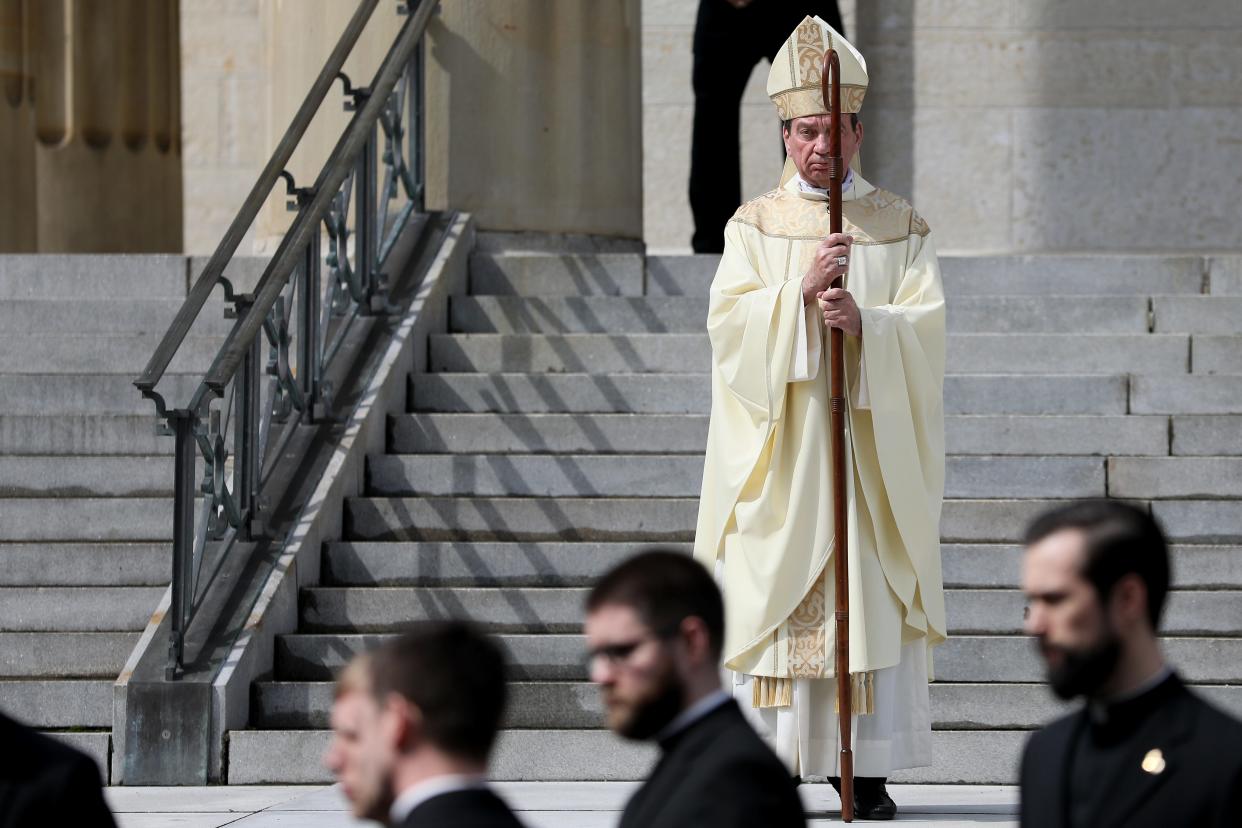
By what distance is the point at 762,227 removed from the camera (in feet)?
23.0

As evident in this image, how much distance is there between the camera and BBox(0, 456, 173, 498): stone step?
347 inches

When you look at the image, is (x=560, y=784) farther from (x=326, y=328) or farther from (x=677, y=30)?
(x=677, y=30)

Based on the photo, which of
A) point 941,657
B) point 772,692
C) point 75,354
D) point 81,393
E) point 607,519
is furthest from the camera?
point 75,354

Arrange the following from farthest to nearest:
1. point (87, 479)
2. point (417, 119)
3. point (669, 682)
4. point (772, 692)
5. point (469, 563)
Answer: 1. point (417, 119)
2. point (87, 479)
3. point (469, 563)
4. point (772, 692)
5. point (669, 682)

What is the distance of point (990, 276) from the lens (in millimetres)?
10203

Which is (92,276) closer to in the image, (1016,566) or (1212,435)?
(1016,566)

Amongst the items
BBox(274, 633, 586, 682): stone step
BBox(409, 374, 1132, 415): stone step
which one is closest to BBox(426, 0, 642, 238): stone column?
BBox(409, 374, 1132, 415): stone step

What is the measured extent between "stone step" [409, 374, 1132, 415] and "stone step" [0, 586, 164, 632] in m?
1.61

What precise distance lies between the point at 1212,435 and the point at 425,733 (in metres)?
6.26

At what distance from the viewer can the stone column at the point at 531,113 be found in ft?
34.9

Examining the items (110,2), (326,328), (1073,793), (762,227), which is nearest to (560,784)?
(762,227)

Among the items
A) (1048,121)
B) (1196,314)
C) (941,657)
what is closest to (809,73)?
(941,657)

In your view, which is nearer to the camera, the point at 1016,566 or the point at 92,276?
the point at 1016,566

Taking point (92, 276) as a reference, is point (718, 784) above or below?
below
